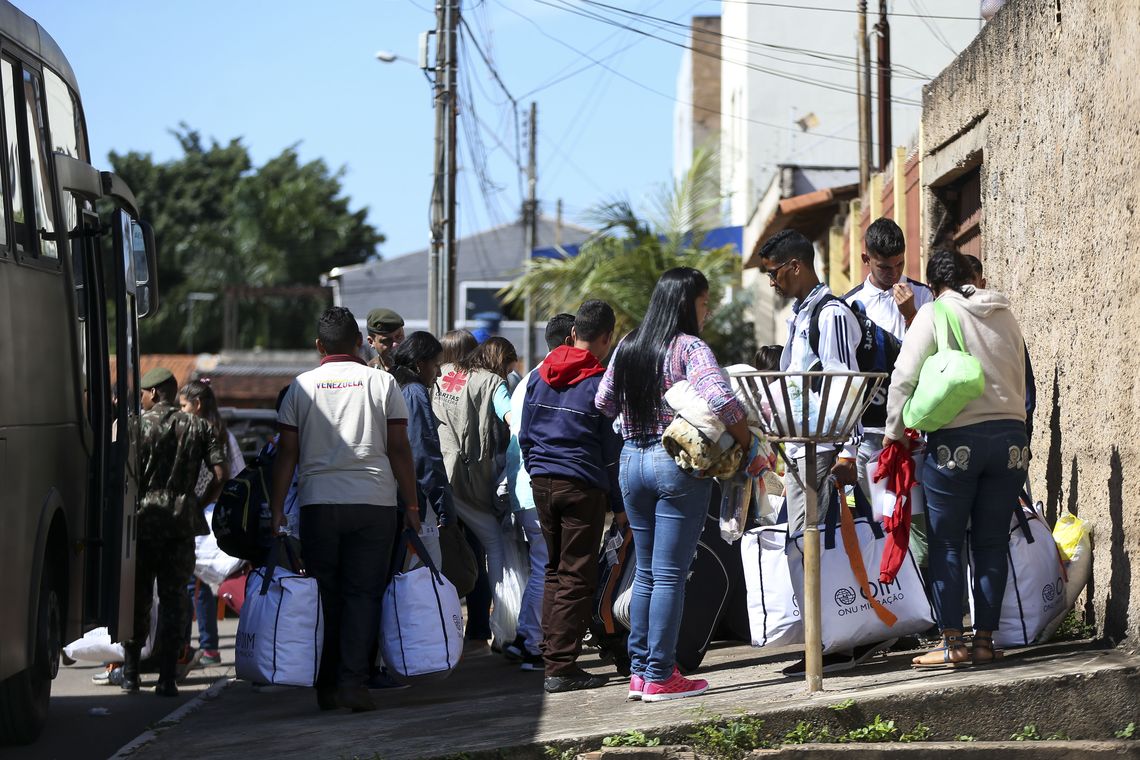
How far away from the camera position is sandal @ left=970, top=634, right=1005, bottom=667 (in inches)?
230

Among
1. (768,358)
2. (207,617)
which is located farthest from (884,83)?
(207,617)

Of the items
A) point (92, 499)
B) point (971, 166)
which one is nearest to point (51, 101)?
point (92, 499)

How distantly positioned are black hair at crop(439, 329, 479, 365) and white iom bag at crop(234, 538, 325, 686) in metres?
2.10

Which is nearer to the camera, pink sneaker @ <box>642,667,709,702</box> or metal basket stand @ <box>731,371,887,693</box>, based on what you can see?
metal basket stand @ <box>731,371,887,693</box>

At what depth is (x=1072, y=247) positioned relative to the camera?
664cm

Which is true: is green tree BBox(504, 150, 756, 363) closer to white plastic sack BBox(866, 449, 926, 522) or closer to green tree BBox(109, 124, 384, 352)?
white plastic sack BBox(866, 449, 926, 522)

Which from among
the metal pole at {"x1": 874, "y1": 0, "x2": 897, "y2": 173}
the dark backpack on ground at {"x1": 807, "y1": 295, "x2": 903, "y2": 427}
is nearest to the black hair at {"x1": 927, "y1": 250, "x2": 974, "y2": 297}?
the dark backpack on ground at {"x1": 807, "y1": 295, "x2": 903, "y2": 427}

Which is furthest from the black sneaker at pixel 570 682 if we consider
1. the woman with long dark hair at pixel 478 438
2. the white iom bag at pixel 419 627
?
the woman with long dark hair at pixel 478 438

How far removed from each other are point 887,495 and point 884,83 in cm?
1385

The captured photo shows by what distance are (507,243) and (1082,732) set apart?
42.1 meters

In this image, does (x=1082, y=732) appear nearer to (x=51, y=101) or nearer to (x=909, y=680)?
(x=909, y=680)

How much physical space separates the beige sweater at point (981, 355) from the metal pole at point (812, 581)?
47cm

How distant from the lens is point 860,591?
6.05 m

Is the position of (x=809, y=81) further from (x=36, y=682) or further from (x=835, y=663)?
(x=36, y=682)
